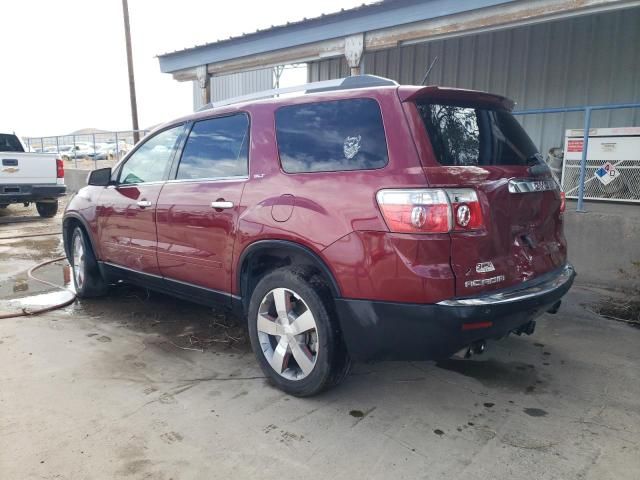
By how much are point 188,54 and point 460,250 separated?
9.98 metres

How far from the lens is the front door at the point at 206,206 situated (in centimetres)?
336

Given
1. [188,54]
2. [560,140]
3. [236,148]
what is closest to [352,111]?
[236,148]

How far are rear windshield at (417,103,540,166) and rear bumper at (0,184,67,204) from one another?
10.3 metres

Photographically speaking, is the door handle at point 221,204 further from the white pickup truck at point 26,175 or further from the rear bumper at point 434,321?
the white pickup truck at point 26,175

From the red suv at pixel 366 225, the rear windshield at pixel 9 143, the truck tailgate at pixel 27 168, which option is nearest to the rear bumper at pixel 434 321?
the red suv at pixel 366 225

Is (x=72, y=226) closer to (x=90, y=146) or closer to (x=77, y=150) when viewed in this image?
(x=90, y=146)

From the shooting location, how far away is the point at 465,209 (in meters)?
2.49

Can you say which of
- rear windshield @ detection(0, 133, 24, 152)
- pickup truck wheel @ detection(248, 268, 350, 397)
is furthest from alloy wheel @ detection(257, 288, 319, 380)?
rear windshield @ detection(0, 133, 24, 152)

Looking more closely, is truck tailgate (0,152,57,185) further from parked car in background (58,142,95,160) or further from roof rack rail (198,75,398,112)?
roof rack rail (198,75,398,112)

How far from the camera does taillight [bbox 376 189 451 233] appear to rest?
2.44m

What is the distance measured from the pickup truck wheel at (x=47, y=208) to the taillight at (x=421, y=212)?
11.3 meters

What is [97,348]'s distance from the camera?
12.7 feet

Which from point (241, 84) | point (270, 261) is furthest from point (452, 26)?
point (241, 84)

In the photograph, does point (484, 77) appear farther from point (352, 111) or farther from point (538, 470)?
point (538, 470)
